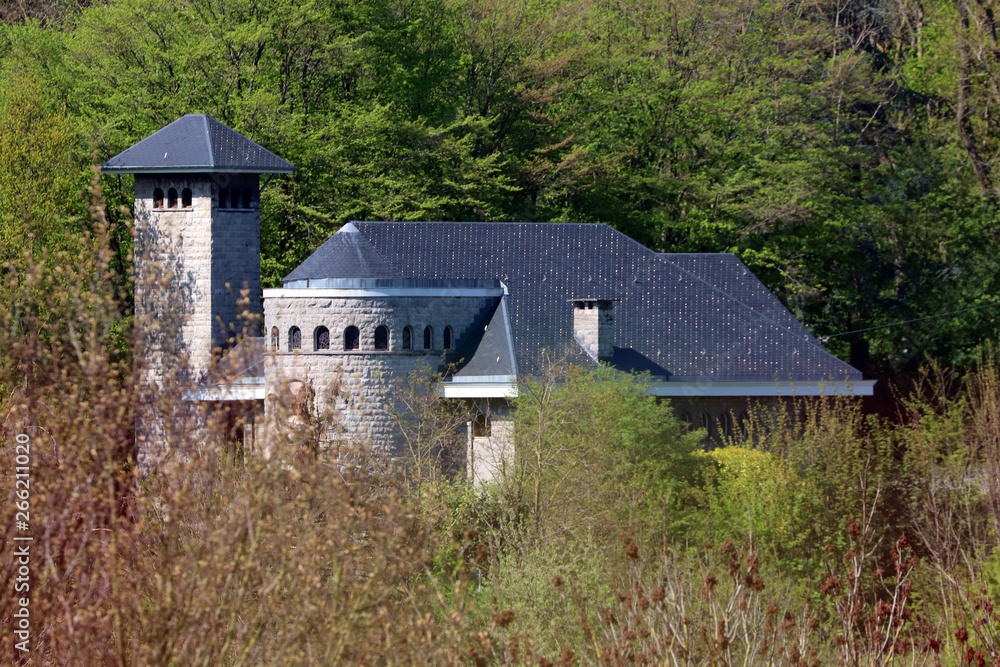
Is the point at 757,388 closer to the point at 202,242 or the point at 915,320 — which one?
the point at 202,242

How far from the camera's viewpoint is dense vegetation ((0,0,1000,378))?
4175cm

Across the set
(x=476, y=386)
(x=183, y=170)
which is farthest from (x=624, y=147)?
(x=476, y=386)

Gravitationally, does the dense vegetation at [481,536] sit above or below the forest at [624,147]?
below

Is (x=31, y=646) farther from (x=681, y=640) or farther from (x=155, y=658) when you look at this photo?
(x=681, y=640)

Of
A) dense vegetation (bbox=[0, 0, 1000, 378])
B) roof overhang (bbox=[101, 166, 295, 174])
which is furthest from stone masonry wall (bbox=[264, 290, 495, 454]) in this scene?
dense vegetation (bbox=[0, 0, 1000, 378])

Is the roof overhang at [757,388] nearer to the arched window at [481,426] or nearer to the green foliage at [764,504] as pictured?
the arched window at [481,426]

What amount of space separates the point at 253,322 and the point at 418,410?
58.7 feet

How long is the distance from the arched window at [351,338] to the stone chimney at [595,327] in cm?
480

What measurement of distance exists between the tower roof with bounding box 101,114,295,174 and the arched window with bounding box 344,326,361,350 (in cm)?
585

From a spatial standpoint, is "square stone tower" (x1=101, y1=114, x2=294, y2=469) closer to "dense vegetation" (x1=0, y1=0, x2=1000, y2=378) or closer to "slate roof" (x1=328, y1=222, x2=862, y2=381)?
"slate roof" (x1=328, y1=222, x2=862, y2=381)

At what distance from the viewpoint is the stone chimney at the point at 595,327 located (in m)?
30.2

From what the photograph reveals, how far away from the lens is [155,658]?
A: 8680 millimetres

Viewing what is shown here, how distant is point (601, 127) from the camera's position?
46125mm

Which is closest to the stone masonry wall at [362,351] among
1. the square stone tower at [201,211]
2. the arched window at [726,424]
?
the square stone tower at [201,211]
